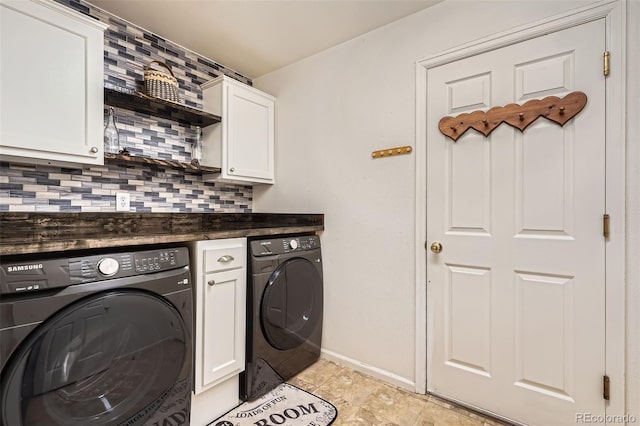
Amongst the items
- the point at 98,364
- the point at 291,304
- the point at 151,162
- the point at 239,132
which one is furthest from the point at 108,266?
the point at 239,132

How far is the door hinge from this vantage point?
130 centimetres

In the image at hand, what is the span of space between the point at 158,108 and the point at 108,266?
1248 millimetres

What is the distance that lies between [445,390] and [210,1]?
264 cm

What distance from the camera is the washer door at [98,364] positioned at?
944 millimetres

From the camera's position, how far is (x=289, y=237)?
1958mm

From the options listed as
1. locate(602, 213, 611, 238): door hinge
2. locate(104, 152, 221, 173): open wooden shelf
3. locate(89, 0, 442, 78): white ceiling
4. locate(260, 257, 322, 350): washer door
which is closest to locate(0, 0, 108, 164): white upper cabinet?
locate(104, 152, 221, 173): open wooden shelf

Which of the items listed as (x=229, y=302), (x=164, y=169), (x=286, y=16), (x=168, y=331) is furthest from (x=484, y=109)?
(x=164, y=169)

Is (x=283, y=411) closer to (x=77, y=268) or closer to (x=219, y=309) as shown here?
(x=219, y=309)

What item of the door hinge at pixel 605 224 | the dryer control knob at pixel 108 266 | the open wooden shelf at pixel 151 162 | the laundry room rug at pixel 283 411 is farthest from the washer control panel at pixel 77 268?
the door hinge at pixel 605 224

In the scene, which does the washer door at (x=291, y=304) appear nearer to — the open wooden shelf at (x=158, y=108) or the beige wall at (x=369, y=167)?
the beige wall at (x=369, y=167)

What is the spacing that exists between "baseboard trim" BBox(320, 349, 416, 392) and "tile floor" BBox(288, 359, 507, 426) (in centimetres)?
3

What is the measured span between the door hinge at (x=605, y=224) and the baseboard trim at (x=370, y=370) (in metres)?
1.26

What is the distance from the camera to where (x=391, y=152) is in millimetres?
1894

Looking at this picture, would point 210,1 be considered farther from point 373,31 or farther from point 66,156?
point 66,156
